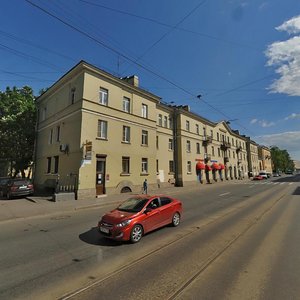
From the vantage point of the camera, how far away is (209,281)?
4.64m

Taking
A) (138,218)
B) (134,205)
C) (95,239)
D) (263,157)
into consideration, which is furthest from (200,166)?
(263,157)

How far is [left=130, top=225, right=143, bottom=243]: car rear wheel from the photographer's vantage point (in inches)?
294

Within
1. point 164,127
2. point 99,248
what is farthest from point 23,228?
point 164,127

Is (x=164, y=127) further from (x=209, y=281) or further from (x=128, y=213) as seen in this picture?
(x=209, y=281)

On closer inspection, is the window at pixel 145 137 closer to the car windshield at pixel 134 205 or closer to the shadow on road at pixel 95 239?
the car windshield at pixel 134 205

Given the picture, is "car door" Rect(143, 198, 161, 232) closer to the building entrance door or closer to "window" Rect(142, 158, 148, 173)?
the building entrance door

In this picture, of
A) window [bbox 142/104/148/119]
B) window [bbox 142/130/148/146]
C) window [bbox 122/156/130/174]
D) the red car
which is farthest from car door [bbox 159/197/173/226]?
window [bbox 142/104/148/119]

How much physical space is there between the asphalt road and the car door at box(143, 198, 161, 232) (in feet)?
1.10

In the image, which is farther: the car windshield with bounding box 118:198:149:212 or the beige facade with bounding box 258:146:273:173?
the beige facade with bounding box 258:146:273:173

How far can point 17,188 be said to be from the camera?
19.5 metres

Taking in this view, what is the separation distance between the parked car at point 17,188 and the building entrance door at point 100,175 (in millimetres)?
5920

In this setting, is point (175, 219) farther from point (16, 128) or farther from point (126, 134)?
point (16, 128)

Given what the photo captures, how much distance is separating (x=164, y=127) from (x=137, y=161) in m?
9.52

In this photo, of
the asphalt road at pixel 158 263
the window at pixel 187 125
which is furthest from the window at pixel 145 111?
the asphalt road at pixel 158 263
